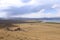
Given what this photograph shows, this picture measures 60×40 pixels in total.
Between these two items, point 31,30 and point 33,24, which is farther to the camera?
point 33,24

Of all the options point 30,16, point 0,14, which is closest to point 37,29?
point 30,16

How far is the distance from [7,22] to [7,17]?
0.22 m

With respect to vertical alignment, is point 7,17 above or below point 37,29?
above

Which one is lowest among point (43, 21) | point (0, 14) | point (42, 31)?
point (42, 31)

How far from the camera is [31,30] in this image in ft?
10.1

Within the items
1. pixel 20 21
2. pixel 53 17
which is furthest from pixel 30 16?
pixel 53 17

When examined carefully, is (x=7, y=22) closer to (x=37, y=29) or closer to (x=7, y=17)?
(x=7, y=17)

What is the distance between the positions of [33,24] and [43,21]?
0.91 feet

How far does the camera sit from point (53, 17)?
9.90 feet

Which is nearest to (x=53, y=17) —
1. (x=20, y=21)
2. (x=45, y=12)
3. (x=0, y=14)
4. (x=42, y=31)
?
(x=45, y=12)

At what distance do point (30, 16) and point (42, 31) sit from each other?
43 cm

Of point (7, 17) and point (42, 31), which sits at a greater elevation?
point (7, 17)

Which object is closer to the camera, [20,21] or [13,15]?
[13,15]

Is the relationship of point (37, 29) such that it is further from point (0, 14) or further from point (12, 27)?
point (0, 14)
